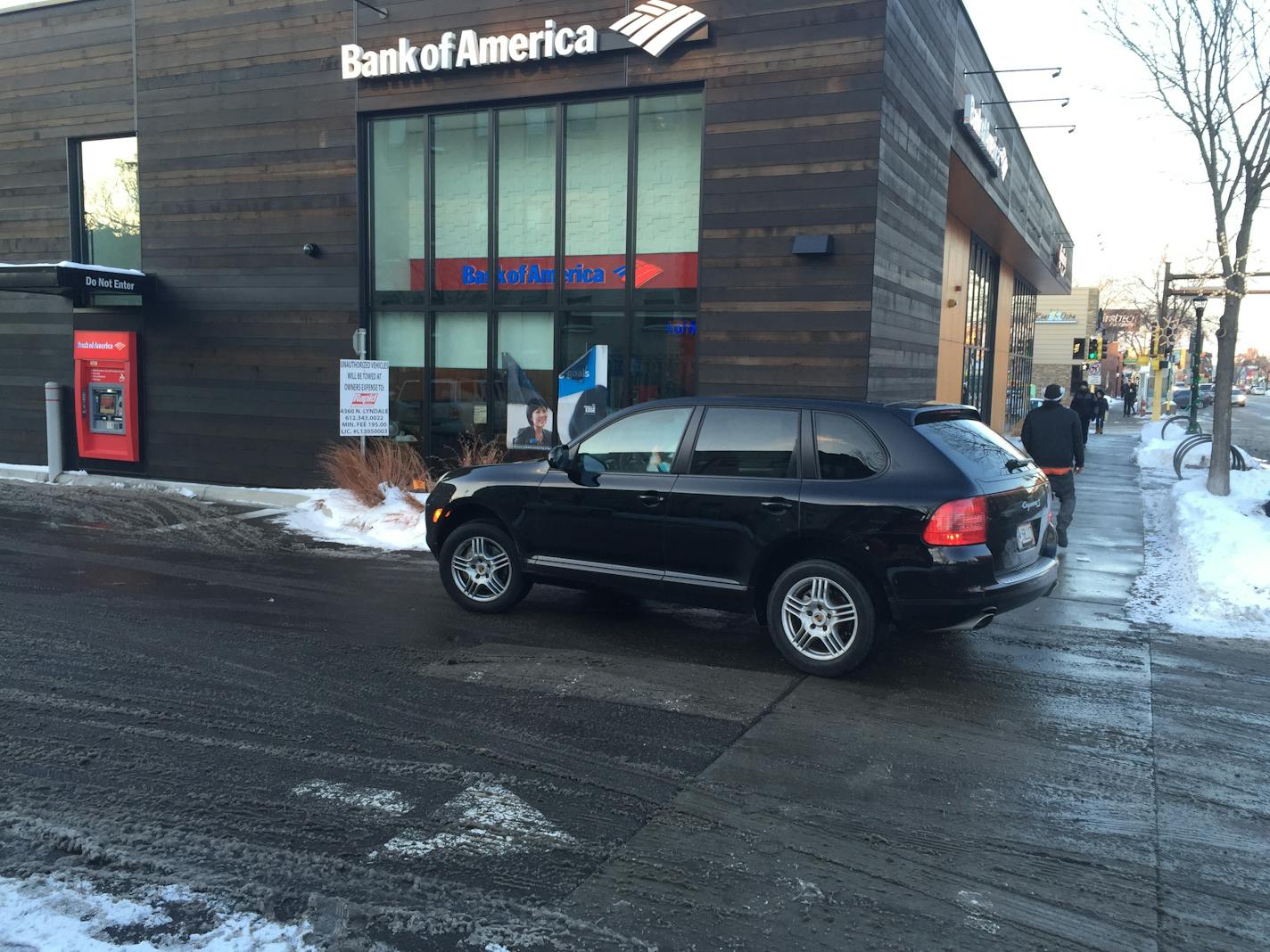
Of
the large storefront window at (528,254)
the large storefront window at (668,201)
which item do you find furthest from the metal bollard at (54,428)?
the large storefront window at (668,201)

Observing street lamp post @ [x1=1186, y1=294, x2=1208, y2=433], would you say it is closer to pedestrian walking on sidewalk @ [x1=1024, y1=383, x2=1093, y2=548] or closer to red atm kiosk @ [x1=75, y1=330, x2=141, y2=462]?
pedestrian walking on sidewalk @ [x1=1024, y1=383, x2=1093, y2=548]

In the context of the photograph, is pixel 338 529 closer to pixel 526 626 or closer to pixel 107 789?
pixel 526 626

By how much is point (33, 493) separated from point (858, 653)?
12.6 metres

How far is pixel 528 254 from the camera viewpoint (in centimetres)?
1307

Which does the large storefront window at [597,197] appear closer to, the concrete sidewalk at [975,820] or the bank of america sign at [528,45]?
the bank of america sign at [528,45]

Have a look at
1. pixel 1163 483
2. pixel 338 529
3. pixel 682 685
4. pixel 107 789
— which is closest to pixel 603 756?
pixel 682 685

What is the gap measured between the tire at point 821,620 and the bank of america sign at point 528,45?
8.04 m

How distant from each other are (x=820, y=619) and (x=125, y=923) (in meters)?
3.97

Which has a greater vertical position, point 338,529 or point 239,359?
point 239,359

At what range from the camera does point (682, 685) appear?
5.85 m

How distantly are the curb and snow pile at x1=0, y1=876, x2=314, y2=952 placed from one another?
33.9ft

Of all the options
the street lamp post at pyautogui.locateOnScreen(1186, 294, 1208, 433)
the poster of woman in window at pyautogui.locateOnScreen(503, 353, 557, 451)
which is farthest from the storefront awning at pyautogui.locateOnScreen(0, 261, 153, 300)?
the street lamp post at pyautogui.locateOnScreen(1186, 294, 1208, 433)

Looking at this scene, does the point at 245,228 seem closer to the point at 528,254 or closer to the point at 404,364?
the point at 404,364

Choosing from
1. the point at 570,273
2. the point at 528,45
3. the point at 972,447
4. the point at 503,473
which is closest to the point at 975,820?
the point at 972,447
